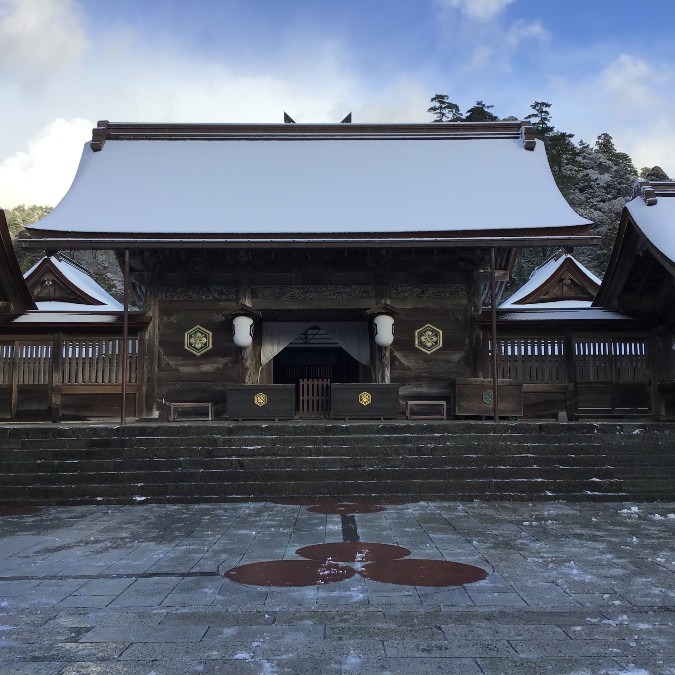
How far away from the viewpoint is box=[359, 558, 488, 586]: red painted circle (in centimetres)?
529

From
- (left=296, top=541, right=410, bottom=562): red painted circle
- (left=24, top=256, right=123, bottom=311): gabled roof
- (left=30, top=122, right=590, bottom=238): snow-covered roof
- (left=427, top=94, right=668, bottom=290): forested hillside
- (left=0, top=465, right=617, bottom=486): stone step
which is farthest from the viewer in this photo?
(left=427, top=94, right=668, bottom=290): forested hillside

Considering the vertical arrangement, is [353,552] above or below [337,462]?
below

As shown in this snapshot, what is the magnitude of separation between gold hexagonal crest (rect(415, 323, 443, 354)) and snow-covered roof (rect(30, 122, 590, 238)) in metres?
A: 2.48

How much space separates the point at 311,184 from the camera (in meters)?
17.5

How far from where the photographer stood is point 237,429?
11.5 meters

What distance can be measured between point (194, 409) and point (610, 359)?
10146 millimetres

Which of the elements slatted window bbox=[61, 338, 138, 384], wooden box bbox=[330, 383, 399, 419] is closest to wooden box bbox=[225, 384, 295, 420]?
wooden box bbox=[330, 383, 399, 419]

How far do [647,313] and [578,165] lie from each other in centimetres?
3679

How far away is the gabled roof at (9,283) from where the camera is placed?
47.4ft

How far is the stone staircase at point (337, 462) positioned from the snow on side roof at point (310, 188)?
16.1ft

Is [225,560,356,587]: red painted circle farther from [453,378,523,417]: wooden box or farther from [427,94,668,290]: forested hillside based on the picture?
[427,94,668,290]: forested hillside

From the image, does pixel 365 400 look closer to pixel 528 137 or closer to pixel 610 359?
pixel 610 359

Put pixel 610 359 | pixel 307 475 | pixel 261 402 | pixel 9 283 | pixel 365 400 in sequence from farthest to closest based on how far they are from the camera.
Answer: pixel 610 359 < pixel 9 283 < pixel 365 400 < pixel 261 402 < pixel 307 475

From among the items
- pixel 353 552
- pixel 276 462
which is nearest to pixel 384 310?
pixel 276 462
